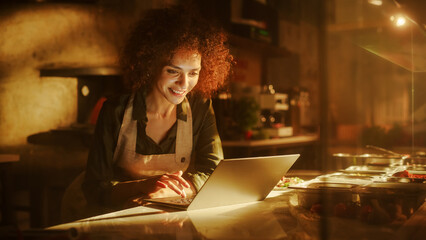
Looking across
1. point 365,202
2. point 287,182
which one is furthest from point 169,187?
point 365,202

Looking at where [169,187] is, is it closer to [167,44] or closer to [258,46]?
[167,44]

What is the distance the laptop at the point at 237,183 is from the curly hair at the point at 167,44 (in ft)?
2.49

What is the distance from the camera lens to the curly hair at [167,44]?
1.93m

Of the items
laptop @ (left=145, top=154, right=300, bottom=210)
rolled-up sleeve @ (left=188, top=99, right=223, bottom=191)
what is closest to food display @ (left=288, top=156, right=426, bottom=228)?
laptop @ (left=145, top=154, right=300, bottom=210)

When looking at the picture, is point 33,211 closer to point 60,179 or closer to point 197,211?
point 60,179

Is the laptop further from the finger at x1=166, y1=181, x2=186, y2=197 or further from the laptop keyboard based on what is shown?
the finger at x1=166, y1=181, x2=186, y2=197

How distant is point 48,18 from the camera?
3.57 metres

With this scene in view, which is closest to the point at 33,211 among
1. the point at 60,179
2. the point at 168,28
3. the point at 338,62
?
the point at 60,179

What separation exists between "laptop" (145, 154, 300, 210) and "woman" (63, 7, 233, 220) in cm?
34

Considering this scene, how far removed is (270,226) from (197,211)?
10.3 inches

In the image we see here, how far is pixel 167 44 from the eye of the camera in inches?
75.8

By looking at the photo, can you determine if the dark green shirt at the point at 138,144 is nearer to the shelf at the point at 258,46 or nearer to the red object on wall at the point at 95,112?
the red object on wall at the point at 95,112

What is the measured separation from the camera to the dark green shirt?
172cm

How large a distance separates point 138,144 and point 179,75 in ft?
1.10
